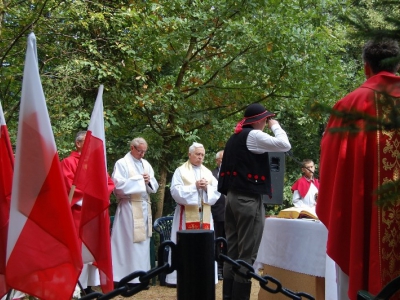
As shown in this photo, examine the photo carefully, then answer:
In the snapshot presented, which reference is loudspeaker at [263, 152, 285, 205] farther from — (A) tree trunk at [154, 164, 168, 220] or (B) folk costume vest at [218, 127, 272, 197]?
(A) tree trunk at [154, 164, 168, 220]

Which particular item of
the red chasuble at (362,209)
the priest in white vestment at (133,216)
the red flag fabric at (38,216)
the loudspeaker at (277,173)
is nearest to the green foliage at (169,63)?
the priest in white vestment at (133,216)

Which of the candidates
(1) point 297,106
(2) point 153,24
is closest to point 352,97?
(2) point 153,24

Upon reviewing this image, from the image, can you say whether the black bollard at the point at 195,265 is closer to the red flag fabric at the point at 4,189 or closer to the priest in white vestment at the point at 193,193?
the red flag fabric at the point at 4,189

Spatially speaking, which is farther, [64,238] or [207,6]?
[207,6]

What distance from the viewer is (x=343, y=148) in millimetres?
4051

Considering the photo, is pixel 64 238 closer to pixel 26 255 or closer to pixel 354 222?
pixel 26 255

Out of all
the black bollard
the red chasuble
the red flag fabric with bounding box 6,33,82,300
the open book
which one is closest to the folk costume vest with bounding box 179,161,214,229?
the open book

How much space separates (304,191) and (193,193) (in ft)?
9.73

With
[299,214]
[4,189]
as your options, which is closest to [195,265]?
[4,189]

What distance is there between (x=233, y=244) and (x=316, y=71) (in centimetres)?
682

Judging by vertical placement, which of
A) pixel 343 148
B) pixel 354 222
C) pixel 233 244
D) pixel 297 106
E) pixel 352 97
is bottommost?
pixel 233 244

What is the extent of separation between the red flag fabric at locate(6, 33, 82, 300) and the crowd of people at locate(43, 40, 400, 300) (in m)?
1.57

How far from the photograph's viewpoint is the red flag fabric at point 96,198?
5594 mm

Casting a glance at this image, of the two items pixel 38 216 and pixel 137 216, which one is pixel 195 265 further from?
pixel 137 216
